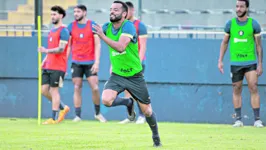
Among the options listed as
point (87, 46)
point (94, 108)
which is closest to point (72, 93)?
point (94, 108)

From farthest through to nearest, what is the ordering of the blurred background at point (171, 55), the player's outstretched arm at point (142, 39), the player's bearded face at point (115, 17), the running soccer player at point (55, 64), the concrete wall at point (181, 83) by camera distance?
the concrete wall at point (181, 83) → the blurred background at point (171, 55) → the running soccer player at point (55, 64) → the player's outstretched arm at point (142, 39) → the player's bearded face at point (115, 17)

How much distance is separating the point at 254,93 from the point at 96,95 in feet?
10.8

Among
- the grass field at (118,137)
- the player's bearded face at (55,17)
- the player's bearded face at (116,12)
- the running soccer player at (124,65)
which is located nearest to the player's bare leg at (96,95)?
the grass field at (118,137)

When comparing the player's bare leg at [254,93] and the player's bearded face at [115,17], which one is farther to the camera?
the player's bare leg at [254,93]

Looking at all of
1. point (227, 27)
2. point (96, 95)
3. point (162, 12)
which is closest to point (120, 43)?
point (227, 27)

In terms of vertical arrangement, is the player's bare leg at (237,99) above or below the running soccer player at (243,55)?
below

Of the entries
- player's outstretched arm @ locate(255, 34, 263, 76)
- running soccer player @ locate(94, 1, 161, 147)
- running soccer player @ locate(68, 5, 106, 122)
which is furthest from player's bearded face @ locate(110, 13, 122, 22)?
running soccer player @ locate(68, 5, 106, 122)

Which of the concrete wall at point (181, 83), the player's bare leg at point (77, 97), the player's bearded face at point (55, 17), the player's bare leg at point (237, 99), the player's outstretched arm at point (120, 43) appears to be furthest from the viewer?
the concrete wall at point (181, 83)

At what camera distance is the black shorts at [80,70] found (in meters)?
15.7

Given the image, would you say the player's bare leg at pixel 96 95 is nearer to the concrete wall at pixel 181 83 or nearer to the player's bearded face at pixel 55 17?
the concrete wall at pixel 181 83

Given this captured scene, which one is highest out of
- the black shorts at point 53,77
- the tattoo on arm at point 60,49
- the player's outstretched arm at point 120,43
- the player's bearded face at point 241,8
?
the player's bearded face at point 241,8

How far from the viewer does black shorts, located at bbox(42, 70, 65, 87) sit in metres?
15.1

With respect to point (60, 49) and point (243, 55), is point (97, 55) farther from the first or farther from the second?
point (243, 55)

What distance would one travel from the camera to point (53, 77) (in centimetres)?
1512
